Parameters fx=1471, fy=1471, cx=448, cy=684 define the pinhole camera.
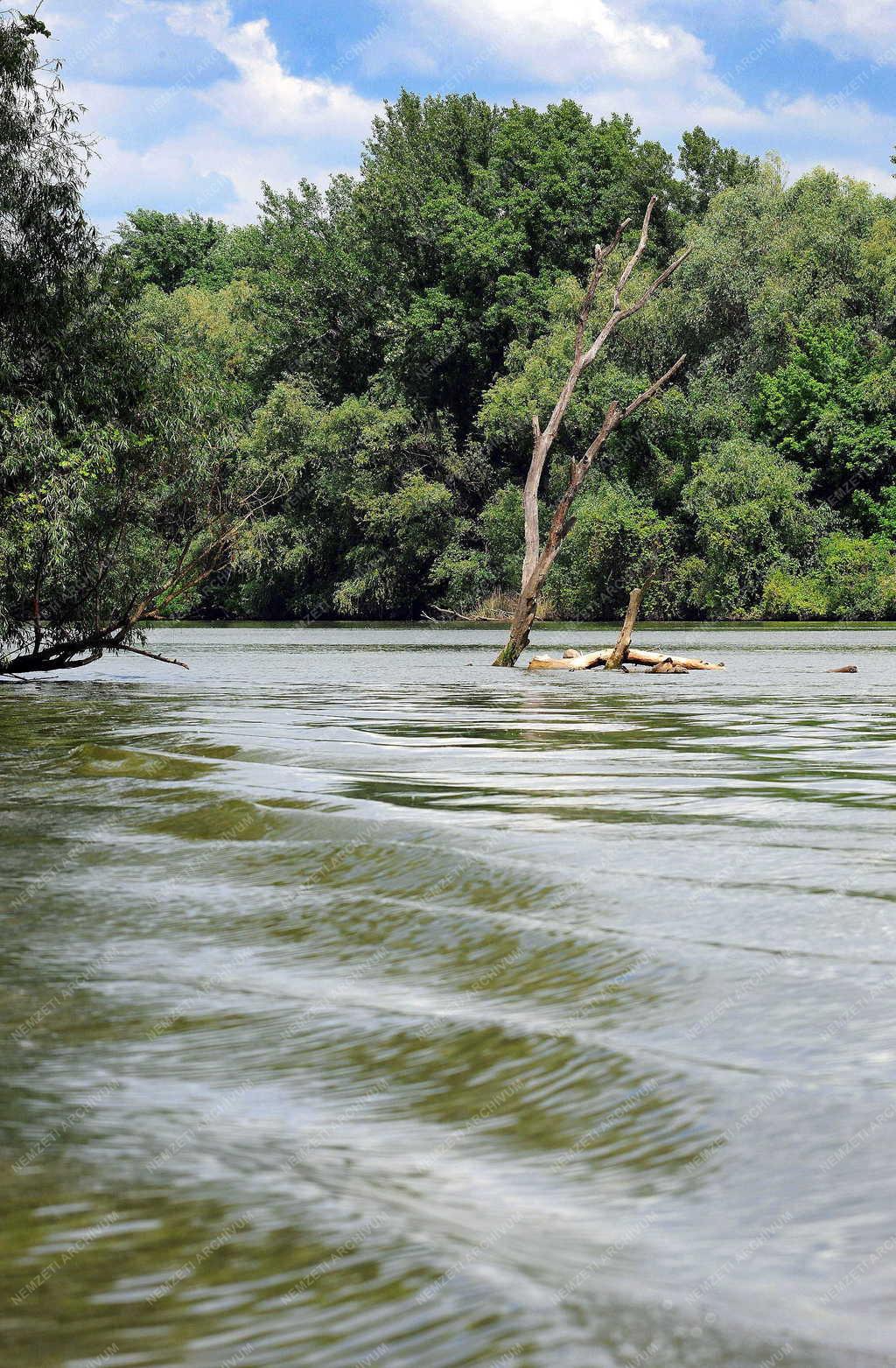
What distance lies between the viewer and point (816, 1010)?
12.9 ft

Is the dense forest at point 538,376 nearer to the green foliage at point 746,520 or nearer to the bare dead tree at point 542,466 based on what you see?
the green foliage at point 746,520

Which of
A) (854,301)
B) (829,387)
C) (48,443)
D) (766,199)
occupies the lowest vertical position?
(48,443)

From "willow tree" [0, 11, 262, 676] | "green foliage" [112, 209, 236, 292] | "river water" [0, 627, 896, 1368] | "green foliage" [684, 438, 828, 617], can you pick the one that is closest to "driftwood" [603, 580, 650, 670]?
"willow tree" [0, 11, 262, 676]

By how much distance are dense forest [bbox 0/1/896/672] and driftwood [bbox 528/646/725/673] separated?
17.7 metres

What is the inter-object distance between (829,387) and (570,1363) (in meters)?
55.5

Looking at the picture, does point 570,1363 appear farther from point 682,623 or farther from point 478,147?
point 478,147

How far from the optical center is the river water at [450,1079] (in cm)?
225

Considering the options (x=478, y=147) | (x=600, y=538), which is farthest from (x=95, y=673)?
(x=478, y=147)

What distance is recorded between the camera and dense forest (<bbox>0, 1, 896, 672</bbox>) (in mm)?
53781

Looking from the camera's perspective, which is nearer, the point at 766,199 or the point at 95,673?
the point at 95,673

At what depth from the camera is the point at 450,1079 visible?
3404 millimetres

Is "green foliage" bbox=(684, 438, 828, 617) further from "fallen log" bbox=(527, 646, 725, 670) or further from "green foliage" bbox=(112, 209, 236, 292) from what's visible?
"green foliage" bbox=(112, 209, 236, 292)

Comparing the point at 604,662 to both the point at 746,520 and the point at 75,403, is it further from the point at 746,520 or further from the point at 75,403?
the point at 746,520

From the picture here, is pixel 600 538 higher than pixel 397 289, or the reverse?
pixel 397 289
